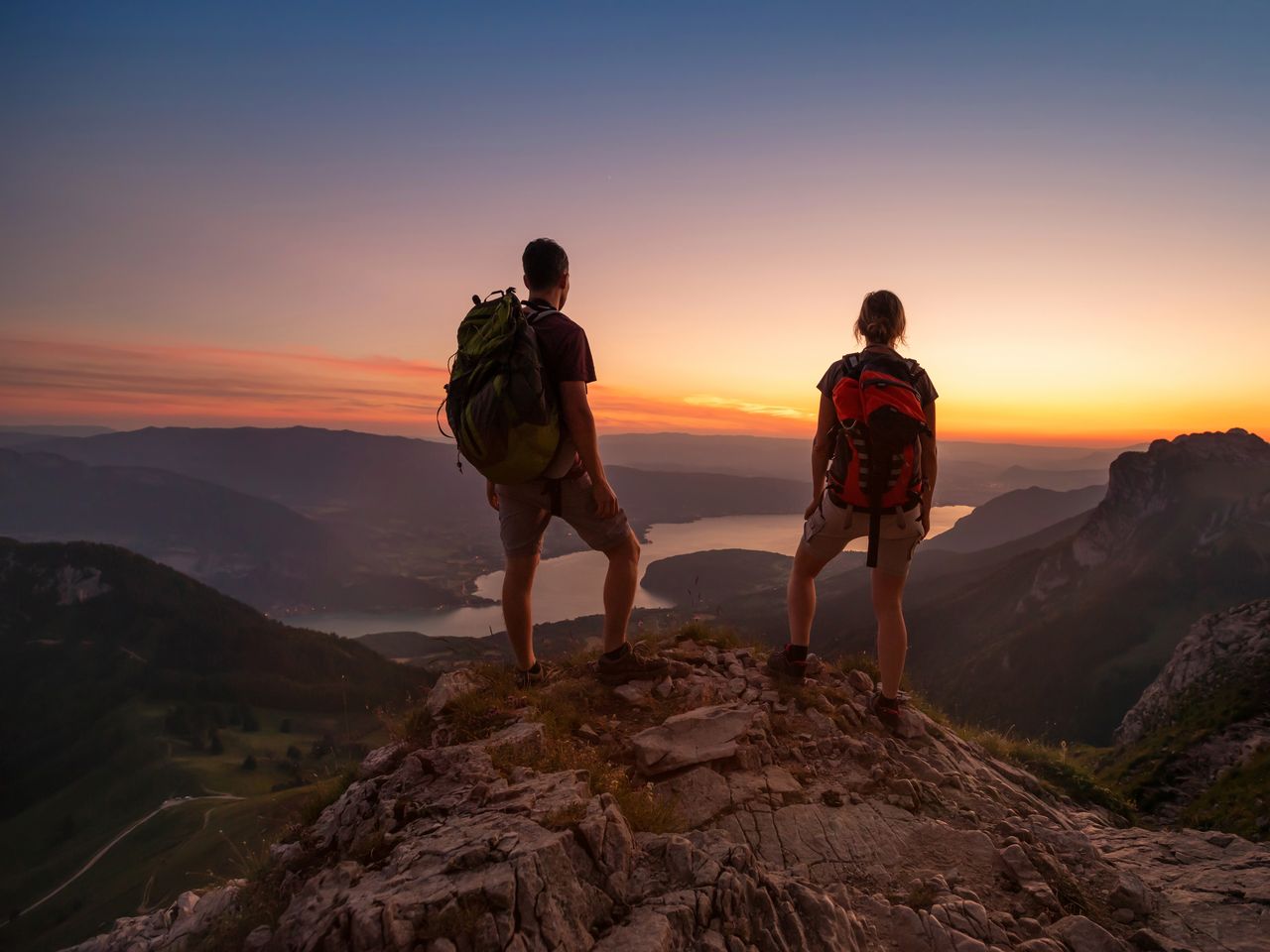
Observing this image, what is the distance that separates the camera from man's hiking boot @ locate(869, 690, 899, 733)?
5.21 m

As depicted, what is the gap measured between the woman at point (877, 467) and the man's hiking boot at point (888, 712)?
0.35m

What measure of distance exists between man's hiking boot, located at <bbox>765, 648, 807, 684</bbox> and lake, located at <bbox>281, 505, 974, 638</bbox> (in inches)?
2986

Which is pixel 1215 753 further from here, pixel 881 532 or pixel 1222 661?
pixel 881 532

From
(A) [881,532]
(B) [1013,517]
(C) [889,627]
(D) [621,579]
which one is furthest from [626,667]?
(B) [1013,517]

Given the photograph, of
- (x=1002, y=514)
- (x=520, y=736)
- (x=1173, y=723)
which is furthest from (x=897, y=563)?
(x=1002, y=514)

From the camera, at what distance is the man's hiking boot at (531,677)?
17.3ft

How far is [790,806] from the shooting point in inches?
161

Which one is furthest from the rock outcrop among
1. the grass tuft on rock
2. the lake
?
the lake

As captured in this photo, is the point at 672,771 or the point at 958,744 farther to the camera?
the point at 958,744

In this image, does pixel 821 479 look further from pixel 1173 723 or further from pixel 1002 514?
pixel 1002 514

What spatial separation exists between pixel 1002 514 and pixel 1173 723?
181541mm

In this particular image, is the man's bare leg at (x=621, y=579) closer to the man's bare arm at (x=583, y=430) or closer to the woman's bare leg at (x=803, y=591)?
the man's bare arm at (x=583, y=430)

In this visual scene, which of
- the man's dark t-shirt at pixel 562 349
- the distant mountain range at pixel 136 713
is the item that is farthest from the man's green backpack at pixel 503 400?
the distant mountain range at pixel 136 713

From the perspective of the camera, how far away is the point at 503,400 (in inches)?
150
